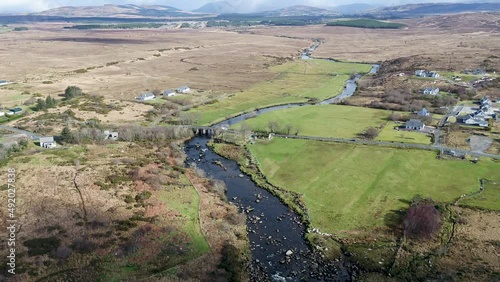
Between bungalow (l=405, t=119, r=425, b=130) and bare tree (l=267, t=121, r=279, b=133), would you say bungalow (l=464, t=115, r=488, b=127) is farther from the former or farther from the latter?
bare tree (l=267, t=121, r=279, b=133)

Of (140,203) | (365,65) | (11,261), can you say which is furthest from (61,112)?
(365,65)

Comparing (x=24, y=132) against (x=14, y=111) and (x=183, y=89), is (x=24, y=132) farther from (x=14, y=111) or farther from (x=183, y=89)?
(x=183, y=89)

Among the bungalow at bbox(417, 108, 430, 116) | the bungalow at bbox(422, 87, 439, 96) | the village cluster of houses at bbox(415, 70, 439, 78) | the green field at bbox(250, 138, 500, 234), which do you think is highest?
the village cluster of houses at bbox(415, 70, 439, 78)

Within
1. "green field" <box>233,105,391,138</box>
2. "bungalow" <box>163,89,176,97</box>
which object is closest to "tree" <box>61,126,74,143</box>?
"green field" <box>233,105,391,138</box>

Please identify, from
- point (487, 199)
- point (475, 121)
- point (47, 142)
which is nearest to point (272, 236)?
point (487, 199)

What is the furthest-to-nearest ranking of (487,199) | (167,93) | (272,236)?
(167,93) < (487,199) < (272,236)

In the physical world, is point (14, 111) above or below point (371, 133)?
above

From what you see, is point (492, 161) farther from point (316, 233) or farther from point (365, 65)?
point (365, 65)
